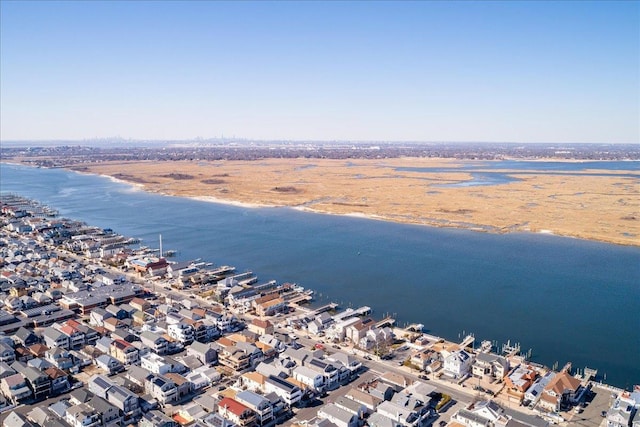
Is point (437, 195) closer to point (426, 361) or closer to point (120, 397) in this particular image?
point (426, 361)

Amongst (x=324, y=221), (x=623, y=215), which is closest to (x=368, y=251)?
(x=324, y=221)

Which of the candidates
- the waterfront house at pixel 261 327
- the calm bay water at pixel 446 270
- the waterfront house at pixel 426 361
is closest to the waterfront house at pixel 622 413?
the calm bay water at pixel 446 270

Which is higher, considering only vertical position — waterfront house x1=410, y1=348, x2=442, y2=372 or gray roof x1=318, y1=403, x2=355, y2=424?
gray roof x1=318, y1=403, x2=355, y2=424

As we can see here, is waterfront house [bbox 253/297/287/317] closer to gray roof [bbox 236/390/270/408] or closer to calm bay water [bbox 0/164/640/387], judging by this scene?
calm bay water [bbox 0/164/640/387]

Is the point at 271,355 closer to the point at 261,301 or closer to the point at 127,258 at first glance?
the point at 261,301

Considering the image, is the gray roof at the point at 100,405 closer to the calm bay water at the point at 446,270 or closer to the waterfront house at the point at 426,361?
the waterfront house at the point at 426,361

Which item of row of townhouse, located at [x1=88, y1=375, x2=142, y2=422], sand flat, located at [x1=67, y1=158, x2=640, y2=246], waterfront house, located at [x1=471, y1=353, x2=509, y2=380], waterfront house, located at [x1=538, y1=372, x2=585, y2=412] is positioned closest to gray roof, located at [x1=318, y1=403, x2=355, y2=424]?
row of townhouse, located at [x1=88, y1=375, x2=142, y2=422]

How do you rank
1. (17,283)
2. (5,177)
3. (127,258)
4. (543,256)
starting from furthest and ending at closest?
(5,177) < (543,256) < (127,258) < (17,283)
